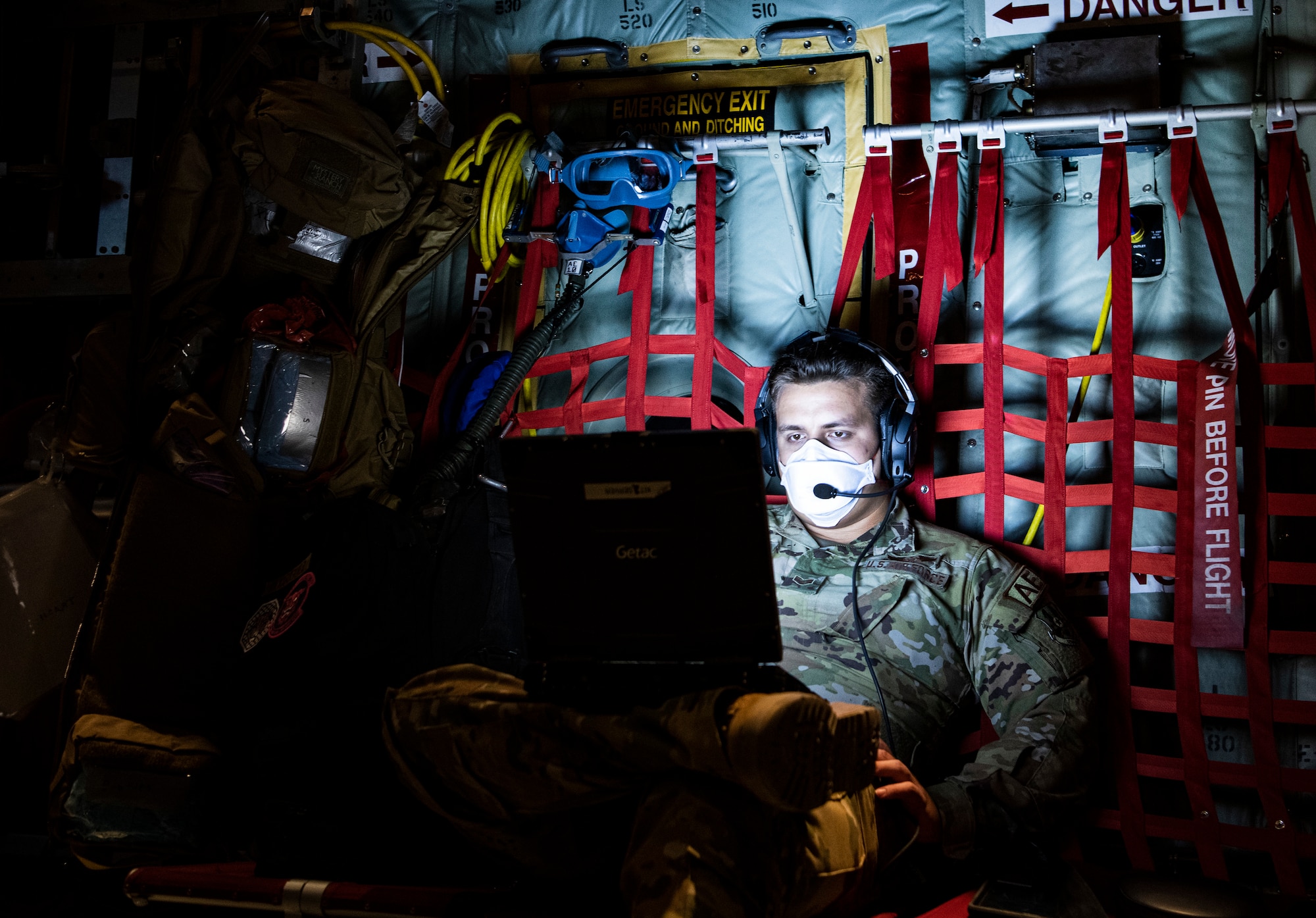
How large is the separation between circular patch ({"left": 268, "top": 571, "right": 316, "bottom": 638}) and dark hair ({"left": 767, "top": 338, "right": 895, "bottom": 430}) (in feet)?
4.45

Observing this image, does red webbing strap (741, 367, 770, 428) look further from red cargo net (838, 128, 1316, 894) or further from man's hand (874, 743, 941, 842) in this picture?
man's hand (874, 743, 941, 842)

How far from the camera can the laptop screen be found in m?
1.41

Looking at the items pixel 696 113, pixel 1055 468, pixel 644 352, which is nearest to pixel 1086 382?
pixel 1055 468

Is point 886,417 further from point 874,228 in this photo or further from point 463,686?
point 463,686

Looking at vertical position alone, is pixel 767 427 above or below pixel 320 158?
below

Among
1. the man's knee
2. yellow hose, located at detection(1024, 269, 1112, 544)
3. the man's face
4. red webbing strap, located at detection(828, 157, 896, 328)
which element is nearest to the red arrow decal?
red webbing strap, located at detection(828, 157, 896, 328)

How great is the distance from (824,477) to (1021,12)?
1685 millimetres

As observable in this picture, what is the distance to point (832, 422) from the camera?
2.46 metres

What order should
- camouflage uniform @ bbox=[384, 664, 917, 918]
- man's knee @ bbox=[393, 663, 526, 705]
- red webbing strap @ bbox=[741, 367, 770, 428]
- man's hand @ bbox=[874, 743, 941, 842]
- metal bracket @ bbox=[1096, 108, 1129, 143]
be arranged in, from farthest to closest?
1. red webbing strap @ bbox=[741, 367, 770, 428]
2. metal bracket @ bbox=[1096, 108, 1129, 143]
3. man's hand @ bbox=[874, 743, 941, 842]
4. man's knee @ bbox=[393, 663, 526, 705]
5. camouflage uniform @ bbox=[384, 664, 917, 918]

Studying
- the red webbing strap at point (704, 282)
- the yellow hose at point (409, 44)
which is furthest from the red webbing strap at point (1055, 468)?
the yellow hose at point (409, 44)

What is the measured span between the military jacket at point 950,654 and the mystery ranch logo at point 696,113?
1379mm

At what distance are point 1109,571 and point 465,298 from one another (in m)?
2.27

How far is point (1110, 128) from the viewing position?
2.63m

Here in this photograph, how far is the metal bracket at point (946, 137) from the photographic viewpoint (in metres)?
2.73
